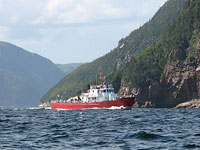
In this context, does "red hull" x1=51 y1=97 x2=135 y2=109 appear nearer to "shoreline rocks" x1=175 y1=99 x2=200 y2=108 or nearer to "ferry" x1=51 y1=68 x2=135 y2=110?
"ferry" x1=51 y1=68 x2=135 y2=110

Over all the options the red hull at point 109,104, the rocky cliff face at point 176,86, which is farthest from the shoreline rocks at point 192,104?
the red hull at point 109,104

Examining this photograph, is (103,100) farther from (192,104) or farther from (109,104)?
(192,104)

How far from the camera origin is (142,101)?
650 feet

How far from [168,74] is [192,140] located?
155322 mm

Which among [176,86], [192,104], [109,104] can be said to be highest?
[176,86]

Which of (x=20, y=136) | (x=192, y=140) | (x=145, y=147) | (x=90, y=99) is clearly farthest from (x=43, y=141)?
(x=90, y=99)

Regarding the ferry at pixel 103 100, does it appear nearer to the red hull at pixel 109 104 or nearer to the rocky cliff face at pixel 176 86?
the red hull at pixel 109 104

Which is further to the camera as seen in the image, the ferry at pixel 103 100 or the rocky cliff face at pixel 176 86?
the rocky cliff face at pixel 176 86

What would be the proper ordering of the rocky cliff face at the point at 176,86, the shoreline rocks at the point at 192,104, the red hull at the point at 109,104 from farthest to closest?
the rocky cliff face at the point at 176,86, the shoreline rocks at the point at 192,104, the red hull at the point at 109,104

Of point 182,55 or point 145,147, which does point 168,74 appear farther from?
point 145,147

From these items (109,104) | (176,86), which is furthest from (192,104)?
(109,104)

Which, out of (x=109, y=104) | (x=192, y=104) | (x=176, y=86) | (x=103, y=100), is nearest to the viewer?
(x=109, y=104)

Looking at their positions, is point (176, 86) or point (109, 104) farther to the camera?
point (176, 86)

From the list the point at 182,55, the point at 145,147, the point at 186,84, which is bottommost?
the point at 145,147
